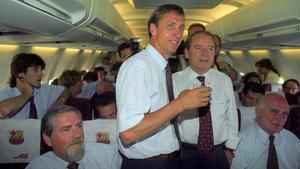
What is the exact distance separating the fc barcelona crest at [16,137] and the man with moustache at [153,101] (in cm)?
130

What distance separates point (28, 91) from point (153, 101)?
201 centimetres

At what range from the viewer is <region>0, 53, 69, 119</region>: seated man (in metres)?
3.67

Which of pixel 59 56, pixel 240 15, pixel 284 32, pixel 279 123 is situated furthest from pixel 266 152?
pixel 59 56

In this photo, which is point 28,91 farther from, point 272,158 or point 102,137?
point 272,158

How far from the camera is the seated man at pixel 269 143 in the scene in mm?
2992

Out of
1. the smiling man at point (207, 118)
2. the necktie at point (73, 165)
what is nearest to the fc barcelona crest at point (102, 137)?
the necktie at point (73, 165)

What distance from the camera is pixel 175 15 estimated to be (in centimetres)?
222

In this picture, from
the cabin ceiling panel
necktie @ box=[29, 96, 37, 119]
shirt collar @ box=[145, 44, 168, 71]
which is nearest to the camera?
shirt collar @ box=[145, 44, 168, 71]

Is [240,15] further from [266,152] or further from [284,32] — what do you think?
[266,152]

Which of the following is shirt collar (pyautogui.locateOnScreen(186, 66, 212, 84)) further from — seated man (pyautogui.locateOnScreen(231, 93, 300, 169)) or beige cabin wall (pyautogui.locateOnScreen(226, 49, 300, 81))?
beige cabin wall (pyautogui.locateOnScreen(226, 49, 300, 81))

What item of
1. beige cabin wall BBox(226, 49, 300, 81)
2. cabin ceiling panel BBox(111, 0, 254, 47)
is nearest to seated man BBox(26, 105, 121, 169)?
cabin ceiling panel BBox(111, 0, 254, 47)

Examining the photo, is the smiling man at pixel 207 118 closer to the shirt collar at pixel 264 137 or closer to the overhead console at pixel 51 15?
the shirt collar at pixel 264 137

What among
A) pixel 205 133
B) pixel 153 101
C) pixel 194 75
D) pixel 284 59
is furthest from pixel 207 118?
pixel 284 59

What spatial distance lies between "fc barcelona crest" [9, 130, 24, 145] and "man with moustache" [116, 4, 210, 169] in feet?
4.26
